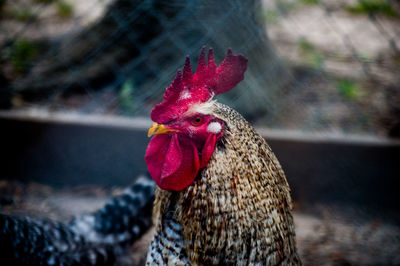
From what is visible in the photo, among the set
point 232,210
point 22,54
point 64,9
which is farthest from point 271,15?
point 232,210

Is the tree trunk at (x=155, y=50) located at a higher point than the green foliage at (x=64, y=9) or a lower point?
lower

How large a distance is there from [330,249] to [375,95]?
170cm

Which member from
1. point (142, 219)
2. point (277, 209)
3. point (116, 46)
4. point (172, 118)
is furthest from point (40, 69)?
point (277, 209)

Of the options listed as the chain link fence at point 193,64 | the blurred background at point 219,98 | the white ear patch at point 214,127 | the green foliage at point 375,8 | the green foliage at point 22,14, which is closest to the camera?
the white ear patch at point 214,127

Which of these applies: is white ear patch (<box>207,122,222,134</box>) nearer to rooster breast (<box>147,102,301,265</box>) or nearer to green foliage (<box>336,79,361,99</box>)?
rooster breast (<box>147,102,301,265</box>)

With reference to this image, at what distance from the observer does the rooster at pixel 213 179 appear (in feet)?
3.61

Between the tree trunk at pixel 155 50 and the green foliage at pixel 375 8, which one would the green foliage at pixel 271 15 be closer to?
the green foliage at pixel 375 8

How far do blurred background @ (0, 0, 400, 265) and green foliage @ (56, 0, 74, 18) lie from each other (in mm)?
185

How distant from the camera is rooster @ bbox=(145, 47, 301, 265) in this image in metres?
1.10

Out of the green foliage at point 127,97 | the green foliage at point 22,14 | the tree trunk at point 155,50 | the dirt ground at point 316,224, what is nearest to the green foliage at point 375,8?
the tree trunk at point 155,50

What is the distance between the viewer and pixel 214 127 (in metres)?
1.10

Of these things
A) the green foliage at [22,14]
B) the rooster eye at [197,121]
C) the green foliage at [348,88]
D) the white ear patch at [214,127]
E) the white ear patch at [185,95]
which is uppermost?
the green foliage at [22,14]

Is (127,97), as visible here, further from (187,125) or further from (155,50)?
(187,125)

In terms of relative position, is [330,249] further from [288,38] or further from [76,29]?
[76,29]
